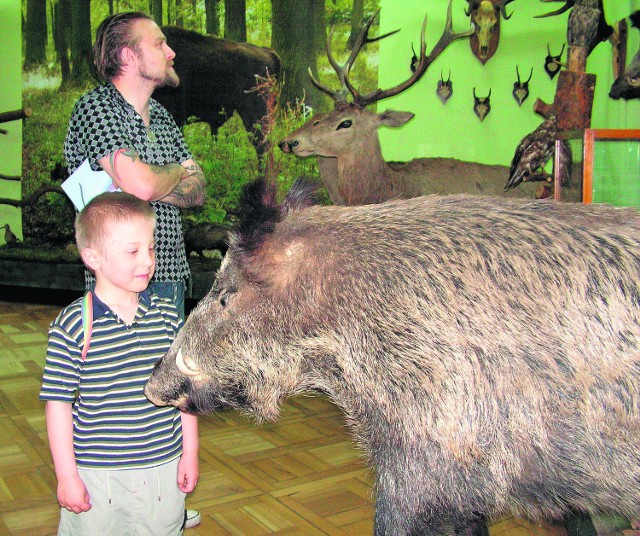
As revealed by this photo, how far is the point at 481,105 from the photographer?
17.5 feet

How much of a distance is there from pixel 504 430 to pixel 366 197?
3396 millimetres

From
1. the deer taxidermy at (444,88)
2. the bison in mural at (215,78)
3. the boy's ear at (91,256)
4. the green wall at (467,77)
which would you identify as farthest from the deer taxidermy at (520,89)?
the boy's ear at (91,256)

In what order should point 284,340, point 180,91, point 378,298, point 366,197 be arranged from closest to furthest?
point 378,298
point 284,340
point 366,197
point 180,91

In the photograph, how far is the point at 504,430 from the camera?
128cm

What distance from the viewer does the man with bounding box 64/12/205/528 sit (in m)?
2.05

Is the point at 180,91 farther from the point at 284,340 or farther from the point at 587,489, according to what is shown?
the point at 587,489

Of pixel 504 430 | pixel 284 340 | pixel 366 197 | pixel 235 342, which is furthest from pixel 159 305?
pixel 366 197

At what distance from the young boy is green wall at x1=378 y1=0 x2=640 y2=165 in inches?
159

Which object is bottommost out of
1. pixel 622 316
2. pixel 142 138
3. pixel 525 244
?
pixel 622 316

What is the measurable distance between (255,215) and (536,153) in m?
1.92

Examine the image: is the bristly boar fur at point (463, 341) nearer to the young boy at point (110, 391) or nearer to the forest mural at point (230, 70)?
the young boy at point (110, 391)

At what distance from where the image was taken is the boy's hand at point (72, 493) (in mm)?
1574

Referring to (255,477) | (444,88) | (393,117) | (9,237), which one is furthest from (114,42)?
(9,237)

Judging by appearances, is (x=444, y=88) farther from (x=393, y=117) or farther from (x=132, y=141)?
(x=132, y=141)
